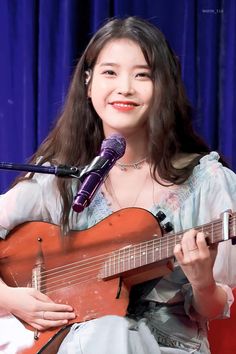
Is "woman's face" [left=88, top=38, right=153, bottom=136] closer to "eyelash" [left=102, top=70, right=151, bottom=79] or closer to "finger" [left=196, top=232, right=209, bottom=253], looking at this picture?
"eyelash" [left=102, top=70, right=151, bottom=79]

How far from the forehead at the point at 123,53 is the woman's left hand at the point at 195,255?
46cm

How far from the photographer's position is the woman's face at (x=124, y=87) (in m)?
1.46

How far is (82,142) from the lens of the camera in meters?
1.60

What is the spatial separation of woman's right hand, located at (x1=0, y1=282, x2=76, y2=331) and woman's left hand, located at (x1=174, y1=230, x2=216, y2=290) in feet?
0.93

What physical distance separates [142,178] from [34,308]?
38 cm

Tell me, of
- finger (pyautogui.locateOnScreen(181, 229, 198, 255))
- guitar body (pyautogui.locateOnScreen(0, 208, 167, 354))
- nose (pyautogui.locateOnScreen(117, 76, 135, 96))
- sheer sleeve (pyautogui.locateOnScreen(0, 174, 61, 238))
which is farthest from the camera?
sheer sleeve (pyautogui.locateOnScreen(0, 174, 61, 238))

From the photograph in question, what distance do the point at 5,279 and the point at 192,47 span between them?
848 mm

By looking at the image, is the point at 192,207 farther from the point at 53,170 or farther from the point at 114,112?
the point at 53,170

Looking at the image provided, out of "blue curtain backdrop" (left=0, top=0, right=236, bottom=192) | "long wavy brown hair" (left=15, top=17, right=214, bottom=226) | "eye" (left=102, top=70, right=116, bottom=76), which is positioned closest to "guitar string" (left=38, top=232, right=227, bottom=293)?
"long wavy brown hair" (left=15, top=17, right=214, bottom=226)

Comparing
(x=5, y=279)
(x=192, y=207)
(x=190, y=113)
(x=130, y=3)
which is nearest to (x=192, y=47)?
(x=130, y=3)

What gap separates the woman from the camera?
4.43 feet

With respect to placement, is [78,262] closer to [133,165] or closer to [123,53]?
[133,165]

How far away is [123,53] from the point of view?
1479 mm

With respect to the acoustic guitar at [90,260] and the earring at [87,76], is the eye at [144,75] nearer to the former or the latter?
the earring at [87,76]
